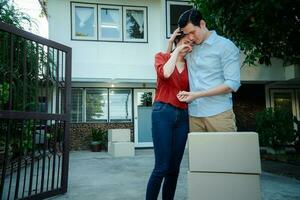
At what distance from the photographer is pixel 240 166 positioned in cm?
202

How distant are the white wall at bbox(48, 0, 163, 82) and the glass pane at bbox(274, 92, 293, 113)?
5.24 meters

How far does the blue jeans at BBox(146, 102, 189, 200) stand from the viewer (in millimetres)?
2527

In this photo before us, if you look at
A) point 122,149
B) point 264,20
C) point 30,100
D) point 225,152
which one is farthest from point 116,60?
point 225,152

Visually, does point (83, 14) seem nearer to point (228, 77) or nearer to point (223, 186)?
point (228, 77)

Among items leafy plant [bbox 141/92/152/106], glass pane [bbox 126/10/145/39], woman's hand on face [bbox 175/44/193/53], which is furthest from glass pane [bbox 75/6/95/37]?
woman's hand on face [bbox 175/44/193/53]

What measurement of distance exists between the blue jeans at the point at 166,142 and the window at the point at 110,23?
971 cm

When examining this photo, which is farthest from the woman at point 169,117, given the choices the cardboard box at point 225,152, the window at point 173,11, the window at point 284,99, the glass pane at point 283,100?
the glass pane at point 283,100

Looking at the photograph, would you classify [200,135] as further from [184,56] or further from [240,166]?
[184,56]

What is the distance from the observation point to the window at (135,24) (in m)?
12.2

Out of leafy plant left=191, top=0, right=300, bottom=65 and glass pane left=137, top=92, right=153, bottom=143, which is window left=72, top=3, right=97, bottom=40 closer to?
glass pane left=137, top=92, right=153, bottom=143

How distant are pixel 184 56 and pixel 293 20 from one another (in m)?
2.81

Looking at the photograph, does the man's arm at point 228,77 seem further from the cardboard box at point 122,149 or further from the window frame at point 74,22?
the window frame at point 74,22

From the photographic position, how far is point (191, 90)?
97.4 inches

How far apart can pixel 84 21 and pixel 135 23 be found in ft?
5.94
